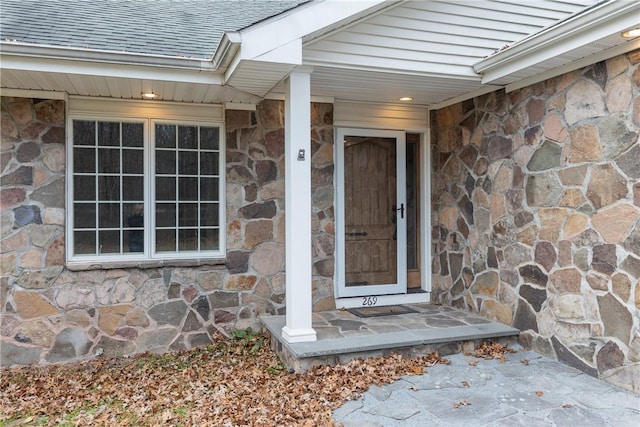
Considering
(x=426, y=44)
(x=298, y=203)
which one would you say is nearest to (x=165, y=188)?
(x=298, y=203)

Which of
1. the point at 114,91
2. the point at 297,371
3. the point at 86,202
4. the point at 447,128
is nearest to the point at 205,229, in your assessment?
the point at 86,202

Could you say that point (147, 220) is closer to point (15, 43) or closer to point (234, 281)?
point (234, 281)

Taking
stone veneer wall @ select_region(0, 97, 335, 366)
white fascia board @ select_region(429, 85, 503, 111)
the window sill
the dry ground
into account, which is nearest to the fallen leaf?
the dry ground

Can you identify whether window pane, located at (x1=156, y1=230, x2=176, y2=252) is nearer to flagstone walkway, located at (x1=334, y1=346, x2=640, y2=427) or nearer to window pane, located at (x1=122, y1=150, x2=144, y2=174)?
window pane, located at (x1=122, y1=150, x2=144, y2=174)

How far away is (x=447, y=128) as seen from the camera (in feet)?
18.6

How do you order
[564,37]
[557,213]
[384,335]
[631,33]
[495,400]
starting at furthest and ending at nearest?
[384,335] < [557,213] < [564,37] < [495,400] < [631,33]

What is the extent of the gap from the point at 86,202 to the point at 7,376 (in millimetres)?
1786

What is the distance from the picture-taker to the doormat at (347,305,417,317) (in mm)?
5258

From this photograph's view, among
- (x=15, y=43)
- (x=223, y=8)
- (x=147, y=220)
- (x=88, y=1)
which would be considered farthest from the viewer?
(x=223, y=8)

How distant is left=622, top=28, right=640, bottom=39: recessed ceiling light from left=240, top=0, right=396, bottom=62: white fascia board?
6.15 feet

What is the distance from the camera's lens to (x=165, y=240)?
5.00 meters

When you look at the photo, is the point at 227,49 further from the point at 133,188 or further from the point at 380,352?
the point at 380,352

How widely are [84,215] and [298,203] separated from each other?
2400mm

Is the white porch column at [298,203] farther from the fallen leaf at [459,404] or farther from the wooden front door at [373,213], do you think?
the wooden front door at [373,213]
